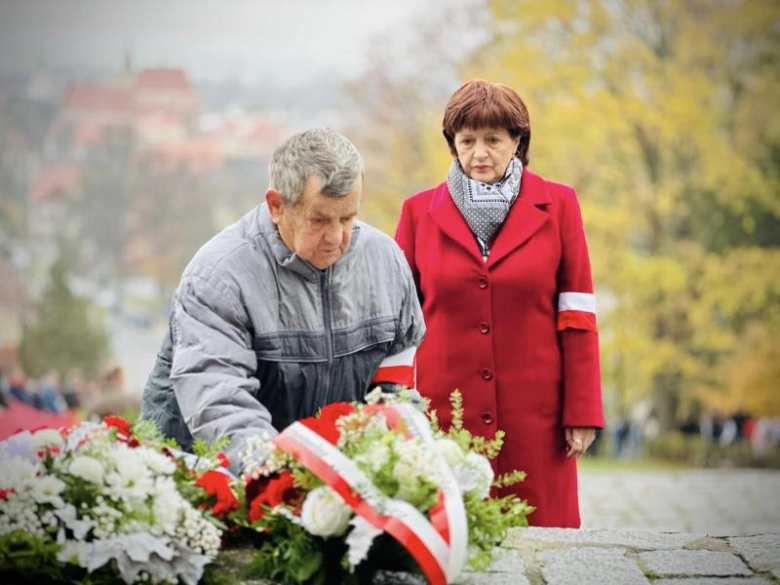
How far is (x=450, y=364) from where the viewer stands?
4.69 meters

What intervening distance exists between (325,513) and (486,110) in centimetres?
223

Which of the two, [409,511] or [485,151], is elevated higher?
[485,151]

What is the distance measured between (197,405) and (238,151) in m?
56.6

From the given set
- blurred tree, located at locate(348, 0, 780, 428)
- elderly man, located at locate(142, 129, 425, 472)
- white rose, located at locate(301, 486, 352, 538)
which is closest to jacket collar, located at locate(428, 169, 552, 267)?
elderly man, located at locate(142, 129, 425, 472)

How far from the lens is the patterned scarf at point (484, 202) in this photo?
4688 millimetres

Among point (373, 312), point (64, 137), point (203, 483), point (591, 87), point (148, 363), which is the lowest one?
point (148, 363)

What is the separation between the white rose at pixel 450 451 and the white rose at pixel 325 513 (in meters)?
0.26

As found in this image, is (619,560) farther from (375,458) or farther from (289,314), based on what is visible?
(289,314)

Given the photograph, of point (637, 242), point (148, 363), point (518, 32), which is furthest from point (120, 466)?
point (148, 363)

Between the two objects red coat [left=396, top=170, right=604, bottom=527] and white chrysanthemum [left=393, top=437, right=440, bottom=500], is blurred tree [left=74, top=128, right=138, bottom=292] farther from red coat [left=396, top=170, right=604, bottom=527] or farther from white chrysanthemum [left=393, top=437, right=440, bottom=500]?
white chrysanthemum [left=393, top=437, right=440, bottom=500]

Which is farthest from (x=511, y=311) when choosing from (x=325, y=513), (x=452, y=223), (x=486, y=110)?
(x=325, y=513)

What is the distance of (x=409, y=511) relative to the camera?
276 cm

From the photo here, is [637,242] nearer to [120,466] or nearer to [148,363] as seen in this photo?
[120,466]

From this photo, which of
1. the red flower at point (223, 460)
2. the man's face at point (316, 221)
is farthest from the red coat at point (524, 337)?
the red flower at point (223, 460)
